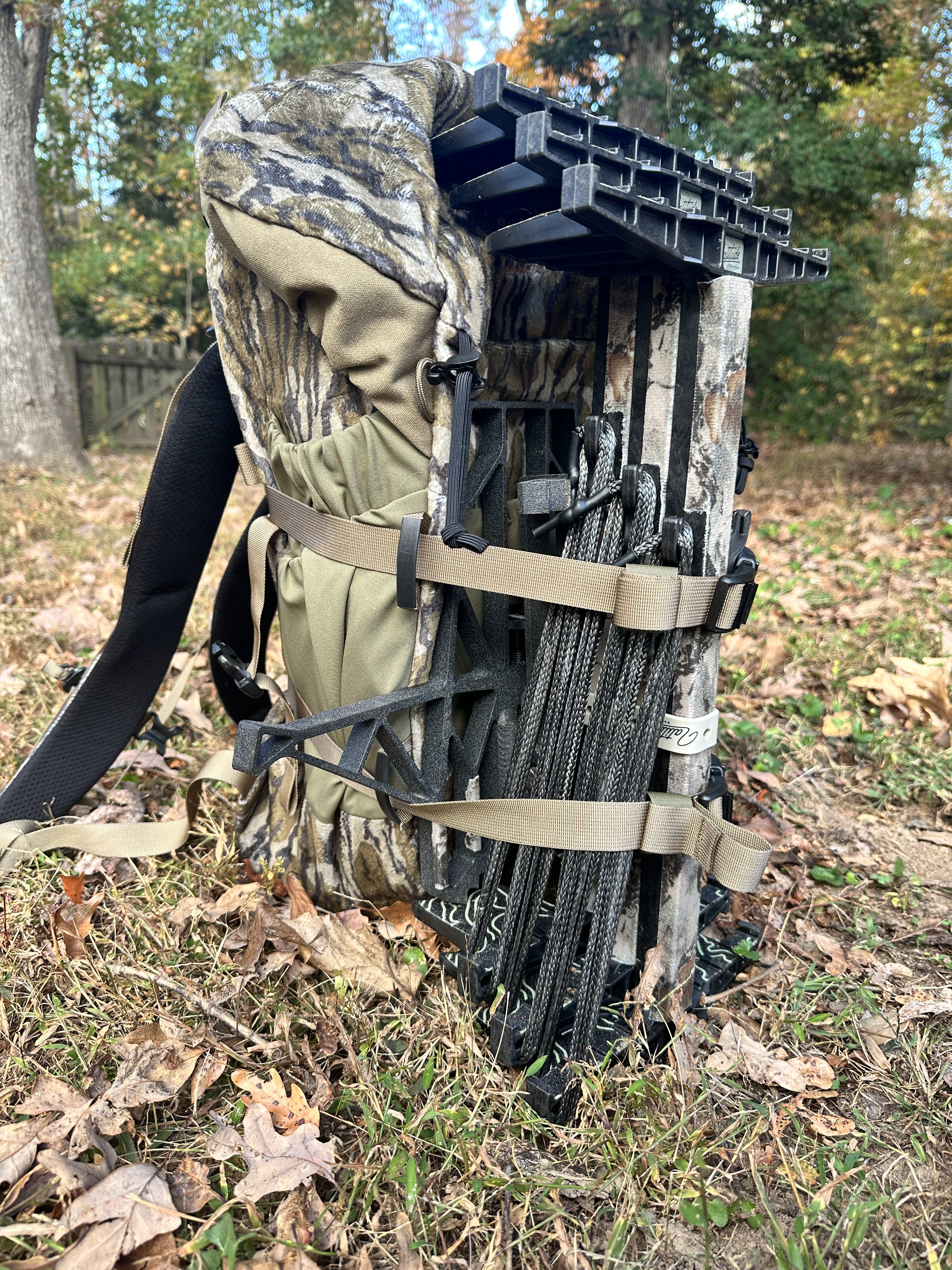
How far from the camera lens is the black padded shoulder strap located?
8.34 feet

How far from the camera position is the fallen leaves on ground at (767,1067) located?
76.7 inches

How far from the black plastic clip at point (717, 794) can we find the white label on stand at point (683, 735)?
133 millimetres

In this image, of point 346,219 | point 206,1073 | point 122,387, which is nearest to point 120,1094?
point 206,1073

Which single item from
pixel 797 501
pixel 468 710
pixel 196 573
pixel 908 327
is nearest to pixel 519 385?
pixel 468 710

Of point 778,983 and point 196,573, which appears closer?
point 778,983

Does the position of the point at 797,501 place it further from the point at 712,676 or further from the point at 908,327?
the point at 908,327

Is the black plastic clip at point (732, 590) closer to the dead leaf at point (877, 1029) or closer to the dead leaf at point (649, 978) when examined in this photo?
the dead leaf at point (649, 978)

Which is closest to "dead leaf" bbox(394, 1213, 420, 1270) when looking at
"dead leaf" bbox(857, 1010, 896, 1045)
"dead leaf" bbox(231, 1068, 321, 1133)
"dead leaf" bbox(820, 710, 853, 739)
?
"dead leaf" bbox(231, 1068, 321, 1133)

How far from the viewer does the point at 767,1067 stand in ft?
6.50

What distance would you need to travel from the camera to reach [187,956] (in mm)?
2248

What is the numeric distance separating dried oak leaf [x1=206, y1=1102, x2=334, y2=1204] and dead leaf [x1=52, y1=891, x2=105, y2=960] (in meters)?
0.73

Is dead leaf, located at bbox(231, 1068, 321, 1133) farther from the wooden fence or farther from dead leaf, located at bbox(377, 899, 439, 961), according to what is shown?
the wooden fence

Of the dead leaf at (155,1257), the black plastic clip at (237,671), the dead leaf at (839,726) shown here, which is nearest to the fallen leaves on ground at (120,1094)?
the dead leaf at (155,1257)

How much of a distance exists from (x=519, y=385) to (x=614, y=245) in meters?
0.48
